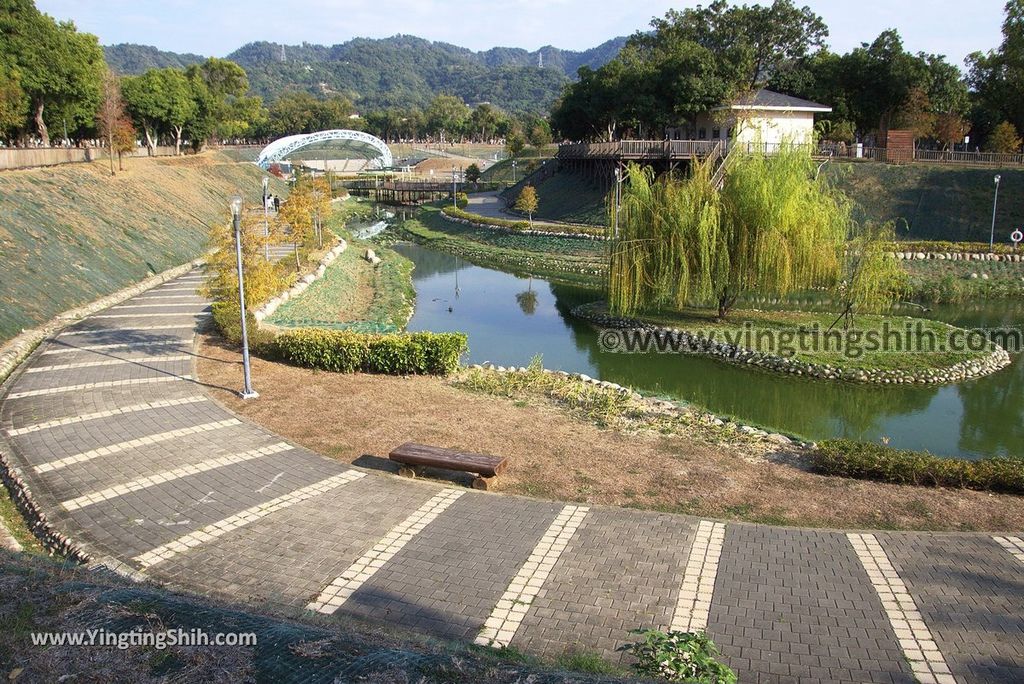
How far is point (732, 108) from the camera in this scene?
42.0m

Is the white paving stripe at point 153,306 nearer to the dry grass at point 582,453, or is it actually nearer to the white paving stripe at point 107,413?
the dry grass at point 582,453

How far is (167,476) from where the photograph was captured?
1032cm

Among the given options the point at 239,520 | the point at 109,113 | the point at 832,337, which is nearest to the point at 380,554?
the point at 239,520

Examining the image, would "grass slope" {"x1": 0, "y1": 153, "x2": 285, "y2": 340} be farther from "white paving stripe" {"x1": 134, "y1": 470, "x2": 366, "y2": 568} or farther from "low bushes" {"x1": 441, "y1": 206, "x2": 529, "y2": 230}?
"low bushes" {"x1": 441, "y1": 206, "x2": 529, "y2": 230}

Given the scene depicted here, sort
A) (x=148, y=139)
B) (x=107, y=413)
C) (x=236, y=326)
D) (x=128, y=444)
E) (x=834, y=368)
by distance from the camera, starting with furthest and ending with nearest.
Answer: (x=148, y=139)
(x=834, y=368)
(x=236, y=326)
(x=107, y=413)
(x=128, y=444)

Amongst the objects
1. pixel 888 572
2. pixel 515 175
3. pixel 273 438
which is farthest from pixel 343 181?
pixel 888 572

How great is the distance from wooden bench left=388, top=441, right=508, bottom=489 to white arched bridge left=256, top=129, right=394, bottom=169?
64339 millimetres

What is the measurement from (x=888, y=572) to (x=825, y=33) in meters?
56.2

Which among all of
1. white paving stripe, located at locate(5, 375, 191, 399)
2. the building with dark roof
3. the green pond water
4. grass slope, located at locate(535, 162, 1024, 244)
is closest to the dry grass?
white paving stripe, located at locate(5, 375, 191, 399)

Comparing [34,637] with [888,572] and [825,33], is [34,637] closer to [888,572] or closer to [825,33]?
[888,572]

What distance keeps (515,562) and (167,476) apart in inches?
206

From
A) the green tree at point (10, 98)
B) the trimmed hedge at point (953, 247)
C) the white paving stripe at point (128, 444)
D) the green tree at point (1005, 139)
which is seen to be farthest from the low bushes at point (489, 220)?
the white paving stripe at point (128, 444)

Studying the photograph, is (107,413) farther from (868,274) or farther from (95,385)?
(868,274)

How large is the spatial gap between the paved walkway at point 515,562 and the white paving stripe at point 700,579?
0.8 inches
